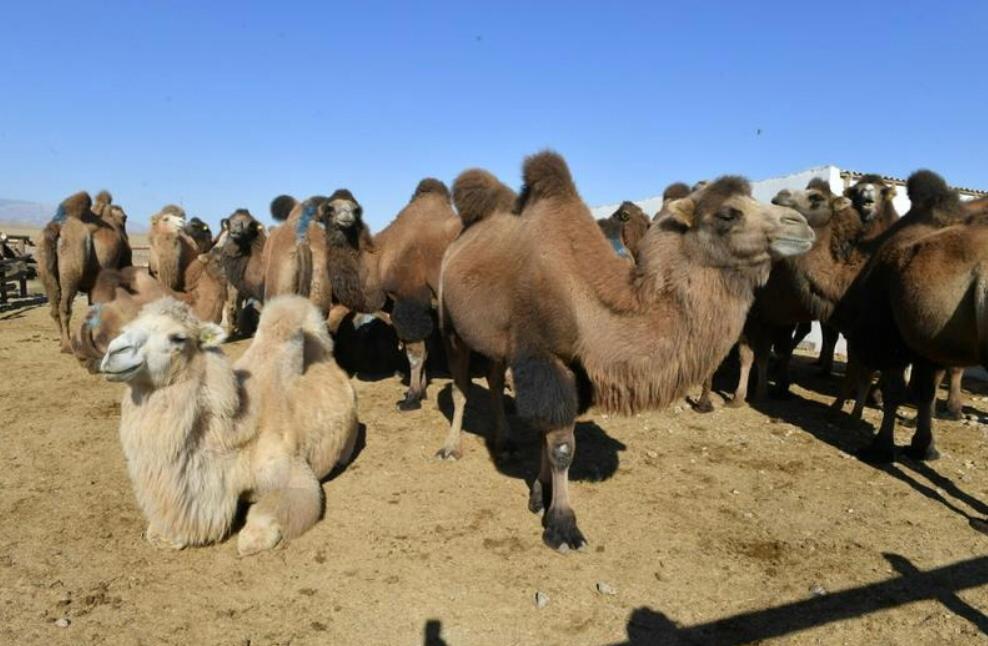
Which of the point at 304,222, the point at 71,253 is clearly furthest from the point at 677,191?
the point at 71,253

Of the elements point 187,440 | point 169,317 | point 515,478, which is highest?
point 169,317

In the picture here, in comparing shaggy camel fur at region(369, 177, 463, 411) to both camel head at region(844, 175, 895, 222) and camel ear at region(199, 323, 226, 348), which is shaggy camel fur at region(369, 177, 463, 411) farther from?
camel head at region(844, 175, 895, 222)

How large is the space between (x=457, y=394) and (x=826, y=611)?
11.5ft

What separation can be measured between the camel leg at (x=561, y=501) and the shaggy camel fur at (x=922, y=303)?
11.2ft

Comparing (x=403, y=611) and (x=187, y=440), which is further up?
(x=187, y=440)

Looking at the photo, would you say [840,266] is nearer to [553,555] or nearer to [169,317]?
[553,555]

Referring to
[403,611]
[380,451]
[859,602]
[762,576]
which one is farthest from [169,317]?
[859,602]

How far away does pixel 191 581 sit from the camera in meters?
3.55

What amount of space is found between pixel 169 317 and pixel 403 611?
2.21m

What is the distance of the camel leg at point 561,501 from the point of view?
4105 mm

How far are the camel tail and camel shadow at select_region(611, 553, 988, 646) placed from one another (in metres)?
10.8

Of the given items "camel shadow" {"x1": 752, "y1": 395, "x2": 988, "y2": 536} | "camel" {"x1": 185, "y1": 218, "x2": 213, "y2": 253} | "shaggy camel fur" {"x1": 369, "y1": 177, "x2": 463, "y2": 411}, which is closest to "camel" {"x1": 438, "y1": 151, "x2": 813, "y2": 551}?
A: "shaggy camel fur" {"x1": 369, "y1": 177, "x2": 463, "y2": 411}

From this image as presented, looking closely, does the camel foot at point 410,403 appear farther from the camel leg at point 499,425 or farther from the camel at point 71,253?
the camel at point 71,253

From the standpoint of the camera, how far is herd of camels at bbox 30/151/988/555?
3545 mm
